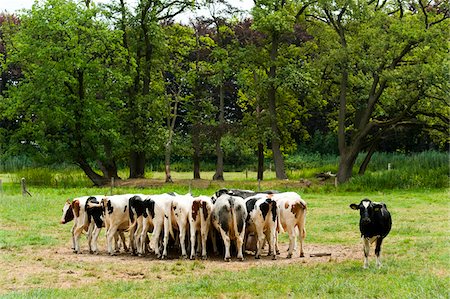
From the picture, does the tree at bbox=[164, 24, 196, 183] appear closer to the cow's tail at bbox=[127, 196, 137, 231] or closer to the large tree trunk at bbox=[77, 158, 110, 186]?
the large tree trunk at bbox=[77, 158, 110, 186]

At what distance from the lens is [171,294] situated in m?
10.3

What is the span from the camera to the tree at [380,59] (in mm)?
32188

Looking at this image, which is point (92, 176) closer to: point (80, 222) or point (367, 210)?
point (80, 222)

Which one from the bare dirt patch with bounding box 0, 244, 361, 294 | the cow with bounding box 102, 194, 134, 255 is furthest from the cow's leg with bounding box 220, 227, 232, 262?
the cow with bounding box 102, 194, 134, 255

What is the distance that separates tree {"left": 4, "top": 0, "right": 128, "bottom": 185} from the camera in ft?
116

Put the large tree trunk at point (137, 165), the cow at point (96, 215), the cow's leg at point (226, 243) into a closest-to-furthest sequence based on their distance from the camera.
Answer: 1. the cow's leg at point (226, 243)
2. the cow at point (96, 215)
3. the large tree trunk at point (137, 165)

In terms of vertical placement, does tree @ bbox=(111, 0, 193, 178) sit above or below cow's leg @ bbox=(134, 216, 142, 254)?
above

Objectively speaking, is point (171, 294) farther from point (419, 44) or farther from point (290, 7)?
point (290, 7)

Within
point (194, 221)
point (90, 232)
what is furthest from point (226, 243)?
point (90, 232)

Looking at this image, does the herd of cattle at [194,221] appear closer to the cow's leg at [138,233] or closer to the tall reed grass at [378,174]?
the cow's leg at [138,233]

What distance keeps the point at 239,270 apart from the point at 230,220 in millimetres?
1831

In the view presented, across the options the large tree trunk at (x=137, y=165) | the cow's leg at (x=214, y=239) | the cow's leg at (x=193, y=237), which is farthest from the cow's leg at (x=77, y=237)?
the large tree trunk at (x=137, y=165)

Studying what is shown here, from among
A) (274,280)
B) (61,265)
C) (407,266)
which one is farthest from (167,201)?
(407,266)

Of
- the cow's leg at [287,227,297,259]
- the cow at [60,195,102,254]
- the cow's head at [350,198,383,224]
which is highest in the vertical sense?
the cow's head at [350,198,383,224]
